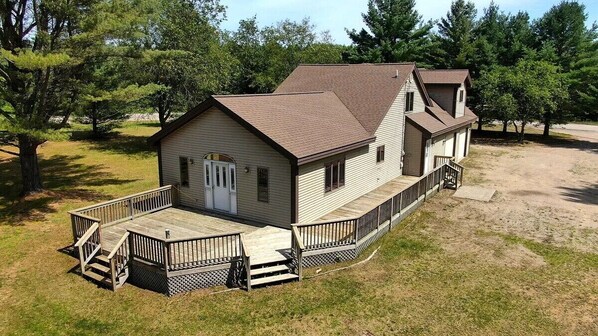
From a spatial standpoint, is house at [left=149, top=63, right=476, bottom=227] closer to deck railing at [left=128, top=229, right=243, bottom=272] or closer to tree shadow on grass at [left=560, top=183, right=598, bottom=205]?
deck railing at [left=128, top=229, right=243, bottom=272]

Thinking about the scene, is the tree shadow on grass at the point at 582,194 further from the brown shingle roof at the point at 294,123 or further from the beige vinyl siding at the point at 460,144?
the brown shingle roof at the point at 294,123

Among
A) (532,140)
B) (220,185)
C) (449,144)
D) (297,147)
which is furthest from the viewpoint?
(532,140)

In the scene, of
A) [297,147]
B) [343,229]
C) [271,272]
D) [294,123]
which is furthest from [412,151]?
[271,272]

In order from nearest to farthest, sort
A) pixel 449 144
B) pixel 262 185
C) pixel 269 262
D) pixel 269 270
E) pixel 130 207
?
pixel 269 270 < pixel 269 262 < pixel 262 185 < pixel 130 207 < pixel 449 144

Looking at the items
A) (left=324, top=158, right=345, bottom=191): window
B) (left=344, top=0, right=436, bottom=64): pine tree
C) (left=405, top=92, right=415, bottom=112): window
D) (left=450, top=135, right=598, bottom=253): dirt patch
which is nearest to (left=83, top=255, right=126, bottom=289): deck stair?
(left=324, top=158, right=345, bottom=191): window

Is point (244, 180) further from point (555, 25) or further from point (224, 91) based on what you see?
point (555, 25)

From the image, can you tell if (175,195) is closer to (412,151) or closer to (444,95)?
(412,151)

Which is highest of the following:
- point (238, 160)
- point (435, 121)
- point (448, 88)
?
point (448, 88)
